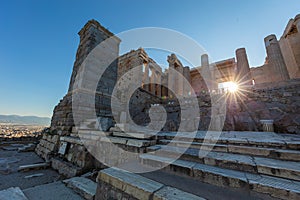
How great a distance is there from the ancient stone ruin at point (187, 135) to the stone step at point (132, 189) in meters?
0.01

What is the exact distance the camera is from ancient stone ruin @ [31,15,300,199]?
1.43 m

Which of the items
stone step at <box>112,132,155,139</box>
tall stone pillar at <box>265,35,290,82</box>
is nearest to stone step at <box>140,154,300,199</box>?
stone step at <box>112,132,155,139</box>

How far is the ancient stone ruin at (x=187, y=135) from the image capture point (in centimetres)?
143

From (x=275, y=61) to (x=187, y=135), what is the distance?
1454 centimetres

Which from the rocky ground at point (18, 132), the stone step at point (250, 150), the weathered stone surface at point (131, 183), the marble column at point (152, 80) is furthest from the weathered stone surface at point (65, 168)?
the marble column at point (152, 80)

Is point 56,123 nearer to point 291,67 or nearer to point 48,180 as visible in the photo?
point 48,180

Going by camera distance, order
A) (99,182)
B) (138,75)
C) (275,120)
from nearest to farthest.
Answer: (99,182), (275,120), (138,75)

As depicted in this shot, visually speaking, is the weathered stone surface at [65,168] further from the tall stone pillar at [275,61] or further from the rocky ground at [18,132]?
the tall stone pillar at [275,61]

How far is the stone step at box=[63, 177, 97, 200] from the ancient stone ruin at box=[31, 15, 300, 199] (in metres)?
0.35

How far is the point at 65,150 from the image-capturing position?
369 centimetres

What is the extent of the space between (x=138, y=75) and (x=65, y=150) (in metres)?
7.82

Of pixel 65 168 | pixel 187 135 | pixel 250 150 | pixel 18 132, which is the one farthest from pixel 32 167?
pixel 18 132

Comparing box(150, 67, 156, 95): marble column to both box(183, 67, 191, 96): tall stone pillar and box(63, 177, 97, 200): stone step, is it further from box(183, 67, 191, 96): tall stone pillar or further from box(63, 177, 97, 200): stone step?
box(63, 177, 97, 200): stone step

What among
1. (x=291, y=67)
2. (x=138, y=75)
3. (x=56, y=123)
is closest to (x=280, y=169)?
(x=56, y=123)
